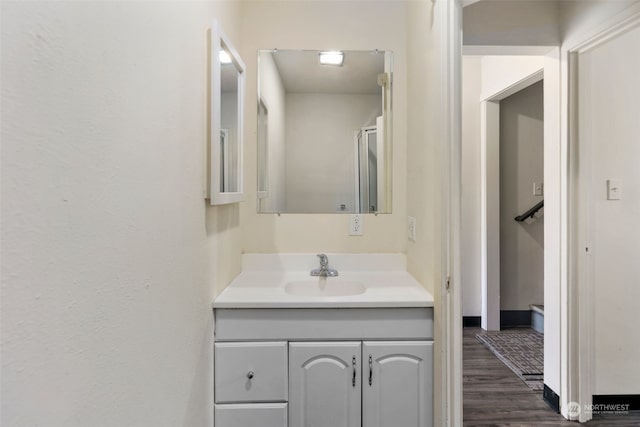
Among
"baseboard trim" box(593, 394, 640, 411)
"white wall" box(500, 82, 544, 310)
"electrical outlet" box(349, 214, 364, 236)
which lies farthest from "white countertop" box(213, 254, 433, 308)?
"white wall" box(500, 82, 544, 310)

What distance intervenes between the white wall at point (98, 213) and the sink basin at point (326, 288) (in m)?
0.68

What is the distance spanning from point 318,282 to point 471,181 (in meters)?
1.99

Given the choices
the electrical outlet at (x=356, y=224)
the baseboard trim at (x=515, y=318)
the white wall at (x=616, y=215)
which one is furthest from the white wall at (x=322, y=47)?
the baseboard trim at (x=515, y=318)

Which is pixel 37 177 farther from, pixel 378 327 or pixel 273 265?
pixel 273 265

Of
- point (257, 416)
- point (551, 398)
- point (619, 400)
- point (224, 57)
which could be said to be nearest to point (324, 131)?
point (224, 57)

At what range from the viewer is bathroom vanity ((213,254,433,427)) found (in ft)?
4.63

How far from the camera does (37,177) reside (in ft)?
1.73

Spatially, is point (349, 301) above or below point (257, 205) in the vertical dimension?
below

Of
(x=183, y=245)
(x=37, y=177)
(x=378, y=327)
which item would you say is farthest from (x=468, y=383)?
(x=37, y=177)

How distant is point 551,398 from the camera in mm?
2018

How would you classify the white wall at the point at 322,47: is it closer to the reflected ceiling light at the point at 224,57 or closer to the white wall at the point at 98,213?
the reflected ceiling light at the point at 224,57

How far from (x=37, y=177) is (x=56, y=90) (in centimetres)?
15

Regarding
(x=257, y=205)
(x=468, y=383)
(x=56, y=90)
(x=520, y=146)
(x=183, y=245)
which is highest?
(x=520, y=146)

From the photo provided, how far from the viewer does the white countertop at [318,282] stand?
140 centimetres
